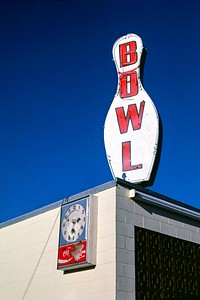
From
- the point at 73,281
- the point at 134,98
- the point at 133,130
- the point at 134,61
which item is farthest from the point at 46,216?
the point at 134,61

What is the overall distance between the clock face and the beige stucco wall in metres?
0.41

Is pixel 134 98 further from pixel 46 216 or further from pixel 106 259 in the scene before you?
pixel 106 259

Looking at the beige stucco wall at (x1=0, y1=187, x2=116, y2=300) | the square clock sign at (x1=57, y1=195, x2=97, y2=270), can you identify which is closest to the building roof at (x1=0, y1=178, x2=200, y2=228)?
the beige stucco wall at (x1=0, y1=187, x2=116, y2=300)

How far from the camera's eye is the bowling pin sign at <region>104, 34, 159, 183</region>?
544 inches

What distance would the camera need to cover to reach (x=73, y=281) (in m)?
10.2

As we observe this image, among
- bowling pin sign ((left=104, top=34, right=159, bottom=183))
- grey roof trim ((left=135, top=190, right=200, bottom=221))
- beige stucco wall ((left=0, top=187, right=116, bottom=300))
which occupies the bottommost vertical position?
beige stucco wall ((left=0, top=187, right=116, bottom=300))

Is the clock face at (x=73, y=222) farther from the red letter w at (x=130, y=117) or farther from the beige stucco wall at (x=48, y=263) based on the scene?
the red letter w at (x=130, y=117)

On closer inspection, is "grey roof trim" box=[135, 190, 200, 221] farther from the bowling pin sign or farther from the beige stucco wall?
the bowling pin sign

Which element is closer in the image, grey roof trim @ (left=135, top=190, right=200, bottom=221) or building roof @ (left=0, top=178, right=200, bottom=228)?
building roof @ (left=0, top=178, right=200, bottom=228)

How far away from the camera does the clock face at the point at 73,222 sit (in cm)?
1030

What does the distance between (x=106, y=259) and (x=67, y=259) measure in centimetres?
106

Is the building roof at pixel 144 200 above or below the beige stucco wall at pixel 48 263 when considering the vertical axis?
above

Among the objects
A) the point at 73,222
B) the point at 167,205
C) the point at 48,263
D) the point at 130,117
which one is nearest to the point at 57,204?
the point at 73,222

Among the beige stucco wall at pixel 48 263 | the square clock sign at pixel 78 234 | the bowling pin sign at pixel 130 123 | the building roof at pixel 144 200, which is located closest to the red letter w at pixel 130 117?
the bowling pin sign at pixel 130 123
